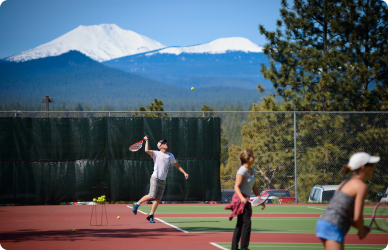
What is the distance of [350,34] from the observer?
60.1 ft

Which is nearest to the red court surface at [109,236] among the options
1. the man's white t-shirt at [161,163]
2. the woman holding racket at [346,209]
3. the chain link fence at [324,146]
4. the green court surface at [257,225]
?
the green court surface at [257,225]

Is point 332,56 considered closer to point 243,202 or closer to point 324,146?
point 324,146

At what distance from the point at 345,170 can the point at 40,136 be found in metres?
11.6

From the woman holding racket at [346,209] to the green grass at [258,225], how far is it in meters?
5.15

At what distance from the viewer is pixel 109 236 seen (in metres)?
8.24

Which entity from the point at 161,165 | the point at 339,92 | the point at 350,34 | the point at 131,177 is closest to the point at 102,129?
the point at 131,177

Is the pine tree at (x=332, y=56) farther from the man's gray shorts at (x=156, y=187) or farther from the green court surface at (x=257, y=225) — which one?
the man's gray shorts at (x=156, y=187)

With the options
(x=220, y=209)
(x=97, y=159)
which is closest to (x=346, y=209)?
(x=220, y=209)

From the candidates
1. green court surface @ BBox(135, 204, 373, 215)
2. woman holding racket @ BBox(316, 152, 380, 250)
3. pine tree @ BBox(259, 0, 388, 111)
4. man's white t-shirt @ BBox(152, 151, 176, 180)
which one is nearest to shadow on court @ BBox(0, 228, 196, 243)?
man's white t-shirt @ BBox(152, 151, 176, 180)

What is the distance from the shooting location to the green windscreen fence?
13844mm

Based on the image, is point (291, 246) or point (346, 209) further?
point (291, 246)

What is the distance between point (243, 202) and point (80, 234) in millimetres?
3878

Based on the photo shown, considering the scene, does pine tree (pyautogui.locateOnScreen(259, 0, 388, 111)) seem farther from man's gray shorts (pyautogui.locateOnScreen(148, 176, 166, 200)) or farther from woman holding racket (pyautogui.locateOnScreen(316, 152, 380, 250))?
woman holding racket (pyautogui.locateOnScreen(316, 152, 380, 250))

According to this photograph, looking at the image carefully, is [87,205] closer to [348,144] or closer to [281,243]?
[281,243]
